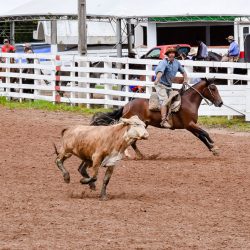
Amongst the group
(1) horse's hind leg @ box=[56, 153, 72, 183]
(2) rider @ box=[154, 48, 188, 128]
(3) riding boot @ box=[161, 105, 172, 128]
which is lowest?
(1) horse's hind leg @ box=[56, 153, 72, 183]

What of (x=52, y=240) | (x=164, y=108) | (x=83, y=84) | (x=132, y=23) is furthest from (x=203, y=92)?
(x=132, y=23)

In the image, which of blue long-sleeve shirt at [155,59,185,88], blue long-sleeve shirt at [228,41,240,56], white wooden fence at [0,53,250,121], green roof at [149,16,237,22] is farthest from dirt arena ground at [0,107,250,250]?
green roof at [149,16,237,22]

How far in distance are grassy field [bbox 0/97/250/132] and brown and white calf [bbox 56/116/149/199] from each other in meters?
9.24

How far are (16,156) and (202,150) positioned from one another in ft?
11.6

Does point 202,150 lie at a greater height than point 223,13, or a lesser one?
lesser

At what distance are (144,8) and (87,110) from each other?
7503 millimetres

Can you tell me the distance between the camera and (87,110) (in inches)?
1035

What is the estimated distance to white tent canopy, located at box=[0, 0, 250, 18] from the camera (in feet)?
104

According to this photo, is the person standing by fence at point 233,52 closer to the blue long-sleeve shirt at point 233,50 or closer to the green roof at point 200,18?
the blue long-sleeve shirt at point 233,50

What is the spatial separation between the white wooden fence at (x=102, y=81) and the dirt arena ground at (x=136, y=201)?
3.48 meters

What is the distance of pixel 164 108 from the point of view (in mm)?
17656

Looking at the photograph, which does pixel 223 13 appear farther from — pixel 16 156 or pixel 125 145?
pixel 125 145

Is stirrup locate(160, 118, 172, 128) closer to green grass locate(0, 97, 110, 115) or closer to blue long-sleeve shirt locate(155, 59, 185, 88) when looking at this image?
blue long-sleeve shirt locate(155, 59, 185, 88)

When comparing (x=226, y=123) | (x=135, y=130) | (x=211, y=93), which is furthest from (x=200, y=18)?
(x=135, y=130)
